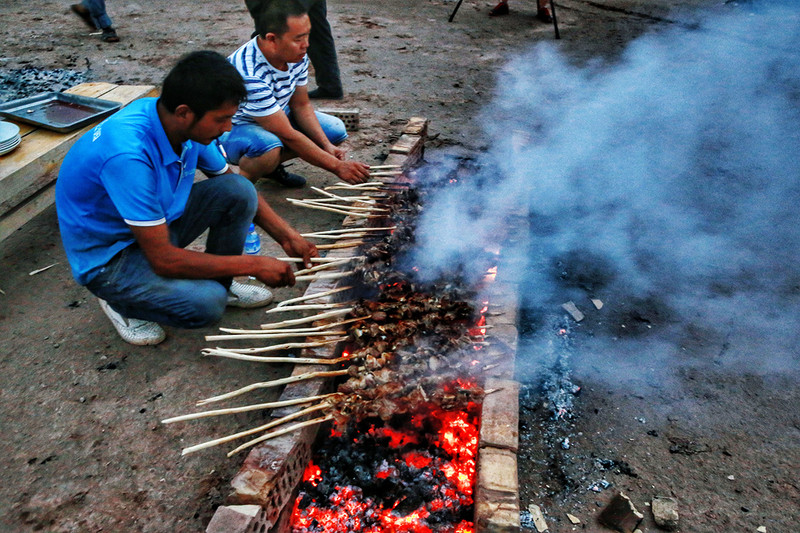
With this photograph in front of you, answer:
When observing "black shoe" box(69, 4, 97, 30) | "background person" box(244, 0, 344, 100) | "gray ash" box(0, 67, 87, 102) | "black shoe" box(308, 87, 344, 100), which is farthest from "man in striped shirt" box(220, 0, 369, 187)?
"black shoe" box(69, 4, 97, 30)

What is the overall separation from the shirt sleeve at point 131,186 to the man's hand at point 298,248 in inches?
37.7

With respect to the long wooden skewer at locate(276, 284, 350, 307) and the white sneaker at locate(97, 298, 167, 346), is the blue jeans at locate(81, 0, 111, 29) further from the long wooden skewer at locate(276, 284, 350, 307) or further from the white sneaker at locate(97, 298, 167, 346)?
the long wooden skewer at locate(276, 284, 350, 307)

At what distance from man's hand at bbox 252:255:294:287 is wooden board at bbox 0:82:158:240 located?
2105 mm

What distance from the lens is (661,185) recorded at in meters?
5.43

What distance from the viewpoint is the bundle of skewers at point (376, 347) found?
8.42 ft

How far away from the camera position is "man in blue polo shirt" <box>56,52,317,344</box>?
103 inches

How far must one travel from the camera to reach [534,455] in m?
2.86

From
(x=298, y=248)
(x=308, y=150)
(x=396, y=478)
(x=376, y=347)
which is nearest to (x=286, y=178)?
(x=308, y=150)

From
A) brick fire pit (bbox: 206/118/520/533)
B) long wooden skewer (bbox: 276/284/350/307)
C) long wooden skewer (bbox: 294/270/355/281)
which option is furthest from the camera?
long wooden skewer (bbox: 294/270/355/281)

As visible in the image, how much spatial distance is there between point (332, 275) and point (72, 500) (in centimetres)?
175

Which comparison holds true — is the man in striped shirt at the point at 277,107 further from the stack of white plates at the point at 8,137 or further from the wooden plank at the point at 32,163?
the stack of white plates at the point at 8,137

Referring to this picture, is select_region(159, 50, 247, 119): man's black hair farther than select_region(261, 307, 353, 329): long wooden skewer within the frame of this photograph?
No

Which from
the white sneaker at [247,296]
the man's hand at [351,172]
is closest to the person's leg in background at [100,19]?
the man's hand at [351,172]

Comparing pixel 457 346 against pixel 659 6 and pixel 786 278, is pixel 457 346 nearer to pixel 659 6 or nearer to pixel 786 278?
pixel 786 278
